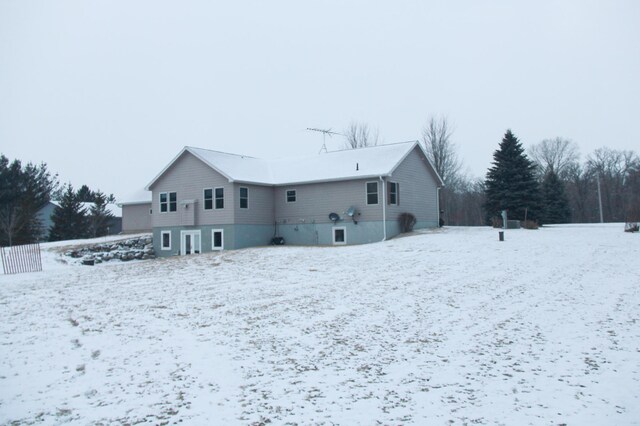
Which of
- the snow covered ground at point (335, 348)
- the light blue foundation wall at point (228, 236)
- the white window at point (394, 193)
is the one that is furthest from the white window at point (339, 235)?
the snow covered ground at point (335, 348)

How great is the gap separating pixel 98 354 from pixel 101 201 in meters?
40.6

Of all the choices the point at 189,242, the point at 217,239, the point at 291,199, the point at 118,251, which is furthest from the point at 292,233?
the point at 118,251

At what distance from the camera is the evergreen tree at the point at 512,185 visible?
127 ft

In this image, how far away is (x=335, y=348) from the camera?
26.9 feet

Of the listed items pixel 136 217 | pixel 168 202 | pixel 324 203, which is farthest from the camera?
pixel 136 217

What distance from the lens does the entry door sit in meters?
30.2

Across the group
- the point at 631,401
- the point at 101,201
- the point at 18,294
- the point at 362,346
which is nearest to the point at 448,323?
the point at 362,346

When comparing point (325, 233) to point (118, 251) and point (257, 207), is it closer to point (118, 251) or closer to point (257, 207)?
point (257, 207)

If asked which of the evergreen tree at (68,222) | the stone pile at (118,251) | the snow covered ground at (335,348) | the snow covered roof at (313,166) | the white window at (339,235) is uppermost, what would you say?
the snow covered roof at (313,166)

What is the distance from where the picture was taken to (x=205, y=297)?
13.0 meters

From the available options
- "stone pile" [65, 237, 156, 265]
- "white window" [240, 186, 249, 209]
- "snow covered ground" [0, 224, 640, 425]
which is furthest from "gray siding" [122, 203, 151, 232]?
"snow covered ground" [0, 224, 640, 425]

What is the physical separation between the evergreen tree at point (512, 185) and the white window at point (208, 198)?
22844 millimetres

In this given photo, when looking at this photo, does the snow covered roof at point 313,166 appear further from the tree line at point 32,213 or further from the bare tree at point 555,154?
the bare tree at point 555,154

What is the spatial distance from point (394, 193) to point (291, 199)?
21.3 ft
